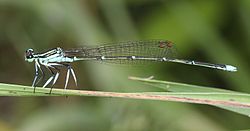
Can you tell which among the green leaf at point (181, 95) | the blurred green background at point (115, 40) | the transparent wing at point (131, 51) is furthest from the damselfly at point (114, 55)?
the green leaf at point (181, 95)

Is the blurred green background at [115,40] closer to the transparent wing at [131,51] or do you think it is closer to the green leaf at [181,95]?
the transparent wing at [131,51]

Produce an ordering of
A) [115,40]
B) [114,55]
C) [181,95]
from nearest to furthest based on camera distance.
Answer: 1. [181,95]
2. [114,55]
3. [115,40]

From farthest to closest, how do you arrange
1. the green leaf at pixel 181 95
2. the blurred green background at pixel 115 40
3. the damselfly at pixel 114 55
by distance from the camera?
the blurred green background at pixel 115 40, the damselfly at pixel 114 55, the green leaf at pixel 181 95

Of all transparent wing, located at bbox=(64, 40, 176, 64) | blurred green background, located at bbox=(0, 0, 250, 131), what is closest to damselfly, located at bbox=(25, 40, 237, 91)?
transparent wing, located at bbox=(64, 40, 176, 64)

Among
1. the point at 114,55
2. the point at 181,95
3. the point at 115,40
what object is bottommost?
the point at 181,95

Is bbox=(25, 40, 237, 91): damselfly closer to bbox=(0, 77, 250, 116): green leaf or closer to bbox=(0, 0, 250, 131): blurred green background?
bbox=(0, 0, 250, 131): blurred green background

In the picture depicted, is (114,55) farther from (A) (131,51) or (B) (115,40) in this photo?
(B) (115,40)

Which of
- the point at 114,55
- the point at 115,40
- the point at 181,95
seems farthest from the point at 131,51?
the point at 181,95
